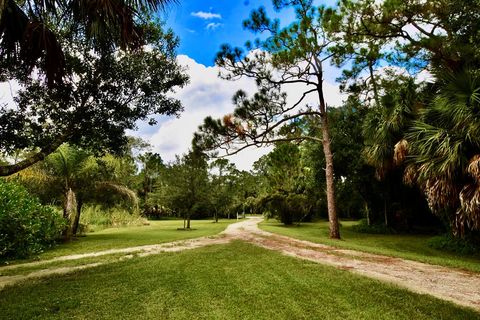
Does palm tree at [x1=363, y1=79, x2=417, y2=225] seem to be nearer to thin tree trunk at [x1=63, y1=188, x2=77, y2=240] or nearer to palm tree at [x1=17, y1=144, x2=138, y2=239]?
palm tree at [x1=17, y1=144, x2=138, y2=239]

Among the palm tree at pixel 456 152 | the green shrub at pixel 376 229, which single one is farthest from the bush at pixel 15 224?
the green shrub at pixel 376 229

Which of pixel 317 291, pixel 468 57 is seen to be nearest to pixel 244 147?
pixel 468 57

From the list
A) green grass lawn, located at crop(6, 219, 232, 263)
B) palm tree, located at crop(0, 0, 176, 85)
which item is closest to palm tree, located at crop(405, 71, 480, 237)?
palm tree, located at crop(0, 0, 176, 85)

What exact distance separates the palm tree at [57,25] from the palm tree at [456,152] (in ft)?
24.5

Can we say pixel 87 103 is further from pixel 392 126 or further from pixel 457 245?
pixel 457 245

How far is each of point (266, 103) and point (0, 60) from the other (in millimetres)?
10248

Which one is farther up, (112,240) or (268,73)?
(268,73)

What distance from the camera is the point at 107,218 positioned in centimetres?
2380

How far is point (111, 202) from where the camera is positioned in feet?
52.6

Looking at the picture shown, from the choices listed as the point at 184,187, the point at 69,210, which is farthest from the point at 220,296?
the point at 184,187

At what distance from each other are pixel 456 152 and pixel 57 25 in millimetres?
8632

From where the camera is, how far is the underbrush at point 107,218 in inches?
812

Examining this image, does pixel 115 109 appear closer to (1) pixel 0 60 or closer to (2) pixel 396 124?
(1) pixel 0 60

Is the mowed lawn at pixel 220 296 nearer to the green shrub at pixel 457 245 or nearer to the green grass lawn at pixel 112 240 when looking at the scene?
the green grass lawn at pixel 112 240
